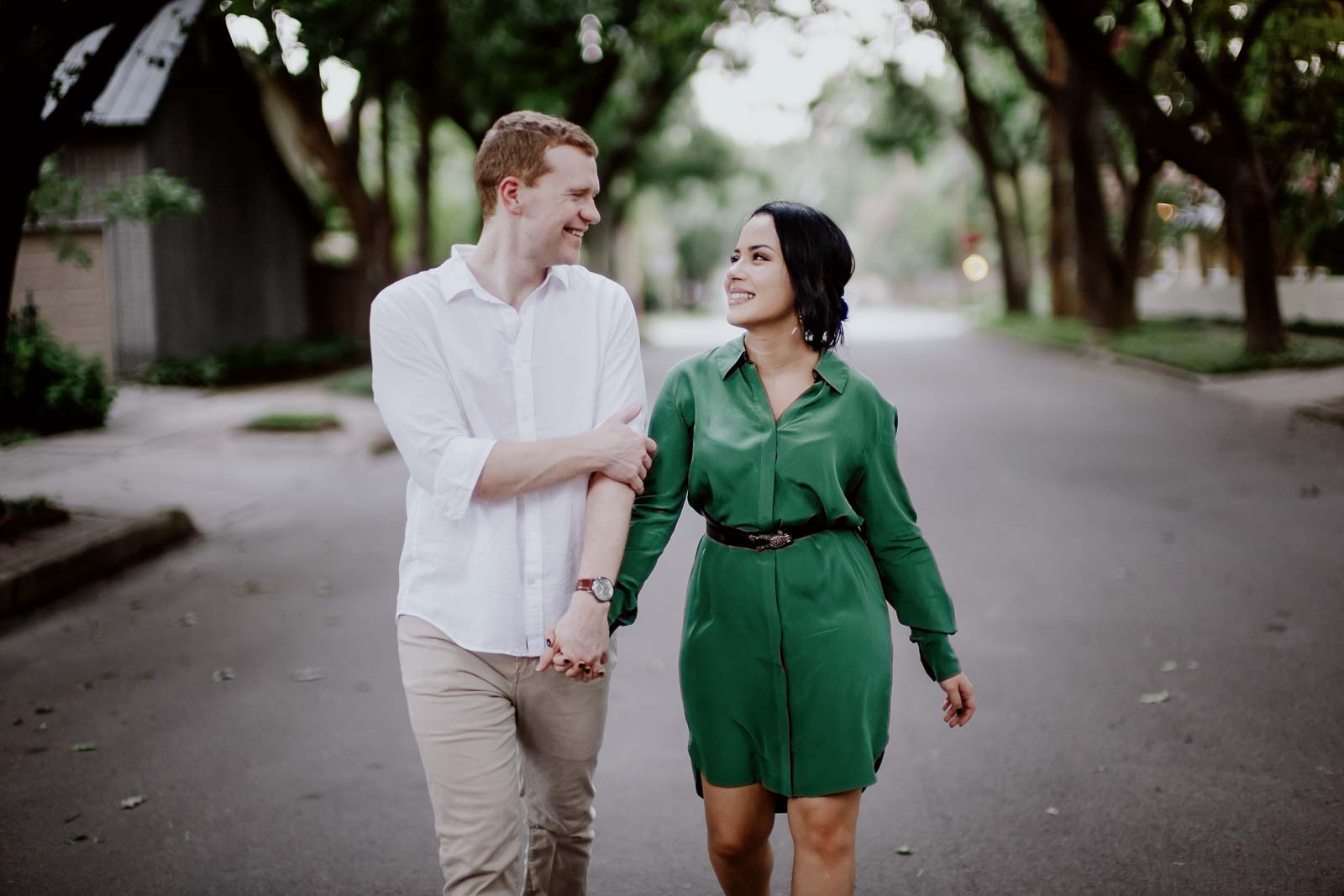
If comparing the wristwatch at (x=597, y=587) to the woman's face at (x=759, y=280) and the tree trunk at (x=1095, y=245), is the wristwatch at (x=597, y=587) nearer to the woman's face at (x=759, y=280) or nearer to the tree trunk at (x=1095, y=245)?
the woman's face at (x=759, y=280)

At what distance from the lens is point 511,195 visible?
2.89 metres

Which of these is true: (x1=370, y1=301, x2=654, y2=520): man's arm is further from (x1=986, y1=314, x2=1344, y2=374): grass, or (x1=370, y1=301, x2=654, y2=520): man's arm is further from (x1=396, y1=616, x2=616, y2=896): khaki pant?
(x1=986, y1=314, x2=1344, y2=374): grass

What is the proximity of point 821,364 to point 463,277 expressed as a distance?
2.80 ft

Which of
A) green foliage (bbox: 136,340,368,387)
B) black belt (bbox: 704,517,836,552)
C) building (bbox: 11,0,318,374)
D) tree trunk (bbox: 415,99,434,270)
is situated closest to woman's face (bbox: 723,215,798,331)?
black belt (bbox: 704,517,836,552)

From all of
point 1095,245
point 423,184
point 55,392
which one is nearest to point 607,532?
point 55,392

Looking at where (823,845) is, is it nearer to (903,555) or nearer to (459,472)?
(903,555)

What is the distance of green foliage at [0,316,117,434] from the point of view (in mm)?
15336

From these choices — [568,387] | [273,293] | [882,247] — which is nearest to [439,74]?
[273,293]

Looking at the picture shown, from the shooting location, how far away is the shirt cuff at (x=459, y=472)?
2.74 m

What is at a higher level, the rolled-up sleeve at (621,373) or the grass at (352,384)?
the rolled-up sleeve at (621,373)

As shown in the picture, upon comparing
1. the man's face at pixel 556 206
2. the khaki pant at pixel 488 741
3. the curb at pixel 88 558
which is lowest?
the curb at pixel 88 558

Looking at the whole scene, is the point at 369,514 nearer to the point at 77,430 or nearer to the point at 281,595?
the point at 281,595

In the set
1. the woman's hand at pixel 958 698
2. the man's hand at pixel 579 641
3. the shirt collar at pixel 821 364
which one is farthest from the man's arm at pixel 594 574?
the woman's hand at pixel 958 698

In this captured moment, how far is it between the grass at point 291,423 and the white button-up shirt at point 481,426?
1281cm
